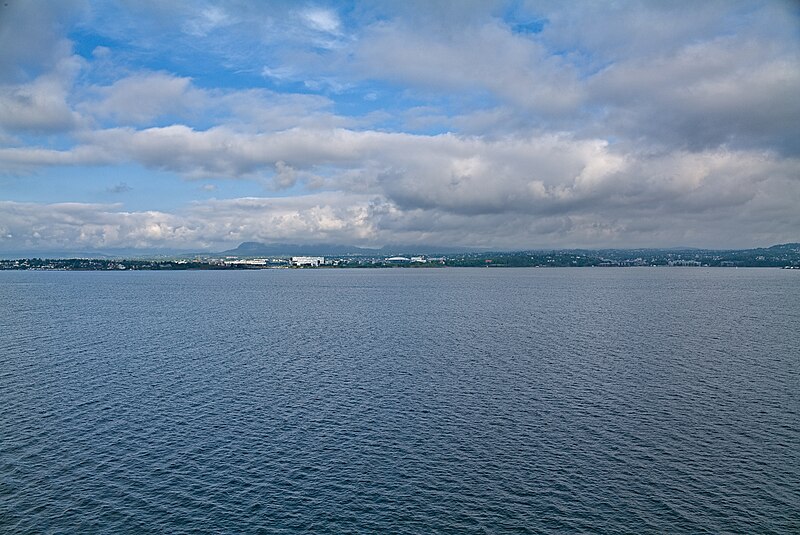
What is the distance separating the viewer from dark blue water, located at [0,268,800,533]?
34.2m

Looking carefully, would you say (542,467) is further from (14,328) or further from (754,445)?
(14,328)

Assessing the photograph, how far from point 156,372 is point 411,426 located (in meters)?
37.5

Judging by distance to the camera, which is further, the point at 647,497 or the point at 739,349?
the point at 739,349

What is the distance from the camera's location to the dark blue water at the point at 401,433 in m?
34.2

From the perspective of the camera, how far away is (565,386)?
60.8 meters

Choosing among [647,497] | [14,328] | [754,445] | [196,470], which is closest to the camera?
[647,497]

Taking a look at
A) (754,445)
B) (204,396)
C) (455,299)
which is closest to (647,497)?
(754,445)

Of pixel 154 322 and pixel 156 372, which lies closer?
pixel 156 372

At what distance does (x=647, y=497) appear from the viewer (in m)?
35.8

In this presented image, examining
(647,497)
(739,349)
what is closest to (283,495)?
(647,497)

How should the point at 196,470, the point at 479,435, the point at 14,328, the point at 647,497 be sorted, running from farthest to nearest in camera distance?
the point at 14,328
the point at 479,435
the point at 196,470
the point at 647,497

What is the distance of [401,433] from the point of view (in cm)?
4691

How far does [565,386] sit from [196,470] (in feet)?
130

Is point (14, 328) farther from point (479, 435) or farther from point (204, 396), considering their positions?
point (479, 435)
